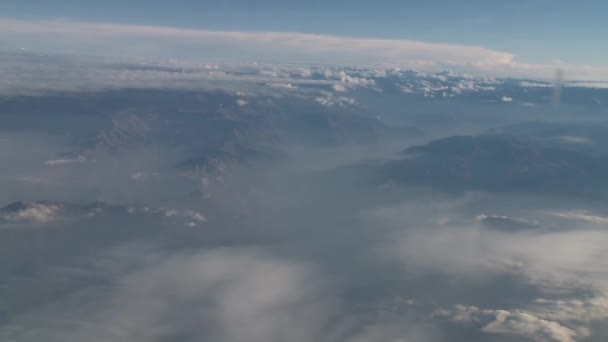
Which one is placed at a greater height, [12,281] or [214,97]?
[214,97]

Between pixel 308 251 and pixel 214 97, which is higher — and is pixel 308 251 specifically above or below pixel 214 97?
below

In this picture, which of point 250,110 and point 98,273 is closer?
point 98,273

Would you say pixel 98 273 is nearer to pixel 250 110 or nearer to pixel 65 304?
pixel 65 304

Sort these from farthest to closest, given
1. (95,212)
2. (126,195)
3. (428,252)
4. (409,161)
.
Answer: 1. (409,161)
2. (126,195)
3. (95,212)
4. (428,252)

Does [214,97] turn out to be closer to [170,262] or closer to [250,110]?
[250,110]

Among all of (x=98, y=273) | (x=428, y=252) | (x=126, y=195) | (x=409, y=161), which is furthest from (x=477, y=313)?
(x=409, y=161)

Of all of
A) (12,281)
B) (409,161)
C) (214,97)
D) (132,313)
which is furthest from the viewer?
(214,97)

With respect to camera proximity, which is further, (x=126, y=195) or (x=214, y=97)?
(x=214, y=97)

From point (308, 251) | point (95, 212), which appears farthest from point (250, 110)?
point (308, 251)

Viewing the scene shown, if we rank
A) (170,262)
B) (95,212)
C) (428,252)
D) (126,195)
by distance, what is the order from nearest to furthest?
(170,262) → (428,252) → (95,212) → (126,195)
